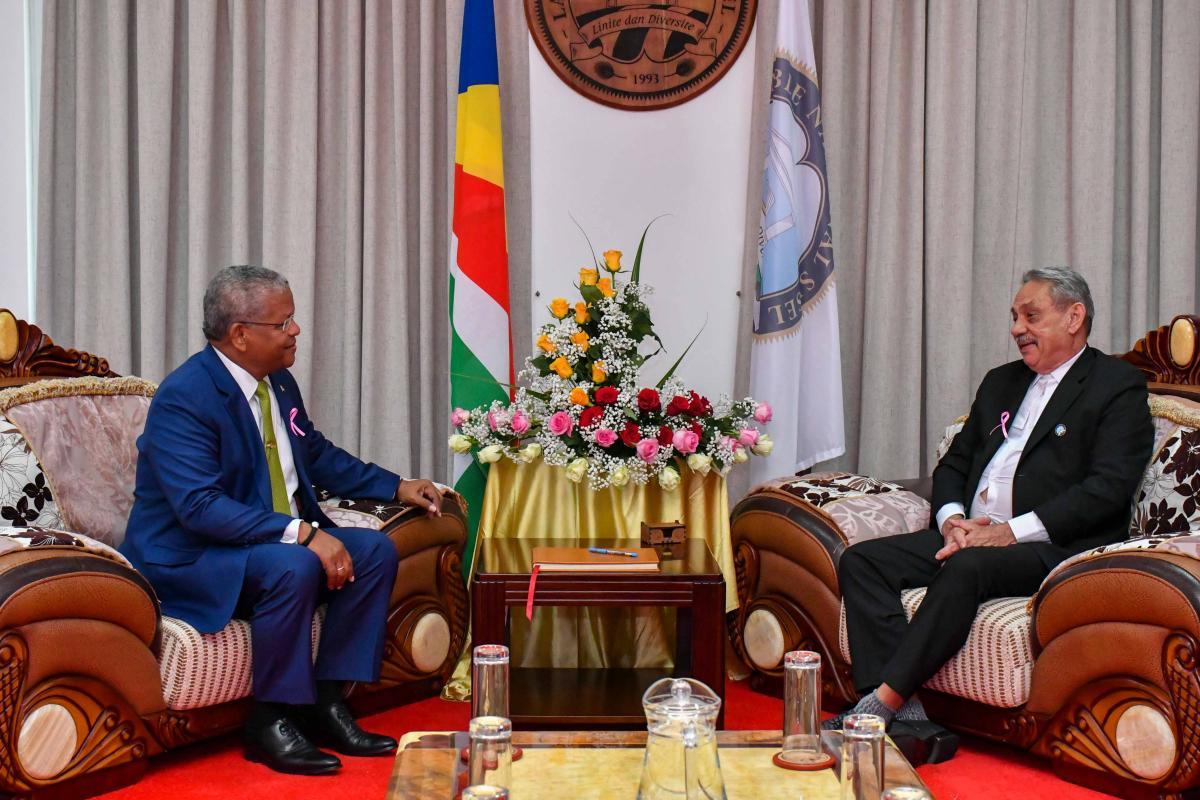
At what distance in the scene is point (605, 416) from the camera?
11.5 feet

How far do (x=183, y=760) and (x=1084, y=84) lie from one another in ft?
12.5

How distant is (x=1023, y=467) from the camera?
3330 mm

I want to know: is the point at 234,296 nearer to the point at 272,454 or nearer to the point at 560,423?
the point at 272,454

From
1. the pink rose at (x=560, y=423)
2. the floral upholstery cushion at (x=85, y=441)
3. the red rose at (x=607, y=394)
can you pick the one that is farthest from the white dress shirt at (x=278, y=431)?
the red rose at (x=607, y=394)

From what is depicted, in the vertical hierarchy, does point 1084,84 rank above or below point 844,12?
below

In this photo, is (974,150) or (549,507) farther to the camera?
(974,150)

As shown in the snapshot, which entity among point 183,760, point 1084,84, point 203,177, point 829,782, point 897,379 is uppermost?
point 1084,84

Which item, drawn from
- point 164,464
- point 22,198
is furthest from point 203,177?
point 164,464

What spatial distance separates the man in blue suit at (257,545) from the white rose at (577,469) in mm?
570

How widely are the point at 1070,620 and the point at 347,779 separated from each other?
1.73 meters

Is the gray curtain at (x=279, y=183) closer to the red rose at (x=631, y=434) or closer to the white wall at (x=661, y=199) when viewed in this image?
the white wall at (x=661, y=199)

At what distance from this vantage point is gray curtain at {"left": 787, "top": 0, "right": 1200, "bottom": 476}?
4.48 metres

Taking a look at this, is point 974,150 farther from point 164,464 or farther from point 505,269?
point 164,464

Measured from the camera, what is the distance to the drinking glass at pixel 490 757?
1748 mm
